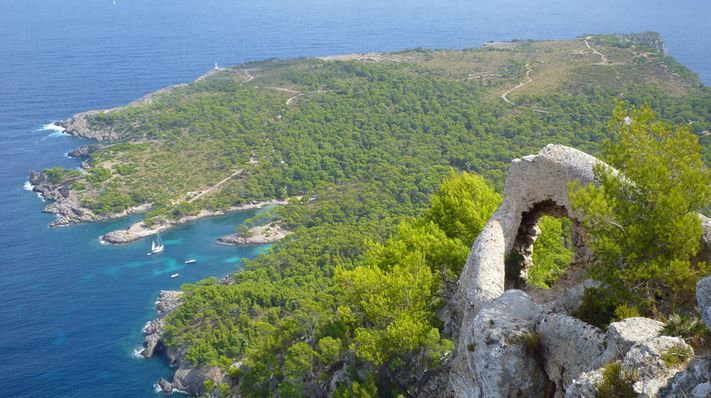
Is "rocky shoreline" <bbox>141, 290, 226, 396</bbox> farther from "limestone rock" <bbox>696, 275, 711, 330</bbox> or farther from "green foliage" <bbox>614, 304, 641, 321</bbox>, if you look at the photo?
"limestone rock" <bbox>696, 275, 711, 330</bbox>

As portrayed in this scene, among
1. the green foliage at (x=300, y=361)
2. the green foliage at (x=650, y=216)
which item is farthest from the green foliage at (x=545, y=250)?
the green foliage at (x=300, y=361)

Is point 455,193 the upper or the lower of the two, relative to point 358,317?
upper

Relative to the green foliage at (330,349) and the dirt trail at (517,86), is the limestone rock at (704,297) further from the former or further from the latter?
the dirt trail at (517,86)

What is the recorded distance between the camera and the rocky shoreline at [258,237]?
295ft

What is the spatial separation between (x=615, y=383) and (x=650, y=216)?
18.6ft

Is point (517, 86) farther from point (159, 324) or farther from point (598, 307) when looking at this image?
point (598, 307)

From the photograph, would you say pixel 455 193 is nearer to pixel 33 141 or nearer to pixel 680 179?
pixel 680 179

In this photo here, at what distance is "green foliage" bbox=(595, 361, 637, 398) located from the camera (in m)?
11.7

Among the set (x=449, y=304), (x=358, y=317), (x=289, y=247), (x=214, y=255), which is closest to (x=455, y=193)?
(x=449, y=304)

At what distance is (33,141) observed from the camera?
399ft

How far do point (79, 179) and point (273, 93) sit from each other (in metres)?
52.1

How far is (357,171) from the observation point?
356 ft

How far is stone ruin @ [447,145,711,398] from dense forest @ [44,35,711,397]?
4.97 metres

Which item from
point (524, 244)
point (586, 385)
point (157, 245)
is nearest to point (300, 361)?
point (524, 244)
